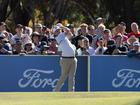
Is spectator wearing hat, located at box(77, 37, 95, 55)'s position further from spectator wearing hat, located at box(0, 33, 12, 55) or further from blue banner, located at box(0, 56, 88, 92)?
spectator wearing hat, located at box(0, 33, 12, 55)

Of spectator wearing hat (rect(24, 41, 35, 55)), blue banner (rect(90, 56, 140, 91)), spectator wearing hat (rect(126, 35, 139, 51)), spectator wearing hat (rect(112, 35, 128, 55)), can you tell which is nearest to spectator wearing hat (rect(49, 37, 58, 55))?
spectator wearing hat (rect(24, 41, 35, 55))

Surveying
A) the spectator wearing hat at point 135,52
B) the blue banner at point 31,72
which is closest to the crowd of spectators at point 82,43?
the spectator wearing hat at point 135,52

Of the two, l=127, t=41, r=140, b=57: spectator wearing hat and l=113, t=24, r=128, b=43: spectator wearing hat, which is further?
l=113, t=24, r=128, b=43: spectator wearing hat

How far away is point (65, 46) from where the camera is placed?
15266 millimetres

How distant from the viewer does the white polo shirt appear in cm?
1525

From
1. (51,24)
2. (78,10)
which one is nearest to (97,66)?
(51,24)

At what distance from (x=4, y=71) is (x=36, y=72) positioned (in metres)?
0.86

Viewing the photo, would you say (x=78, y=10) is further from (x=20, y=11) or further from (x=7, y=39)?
(x=7, y=39)

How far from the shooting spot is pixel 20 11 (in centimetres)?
3841

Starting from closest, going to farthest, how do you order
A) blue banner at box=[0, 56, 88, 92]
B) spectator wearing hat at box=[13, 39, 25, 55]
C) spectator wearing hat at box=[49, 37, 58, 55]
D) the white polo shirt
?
the white polo shirt < spectator wearing hat at box=[13, 39, 25, 55] < blue banner at box=[0, 56, 88, 92] < spectator wearing hat at box=[49, 37, 58, 55]

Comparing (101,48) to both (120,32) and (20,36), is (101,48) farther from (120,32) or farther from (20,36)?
(20,36)

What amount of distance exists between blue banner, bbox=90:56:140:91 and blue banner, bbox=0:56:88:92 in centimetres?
A: 30

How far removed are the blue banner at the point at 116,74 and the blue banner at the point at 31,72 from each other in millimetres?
302

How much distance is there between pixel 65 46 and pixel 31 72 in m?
1.49
